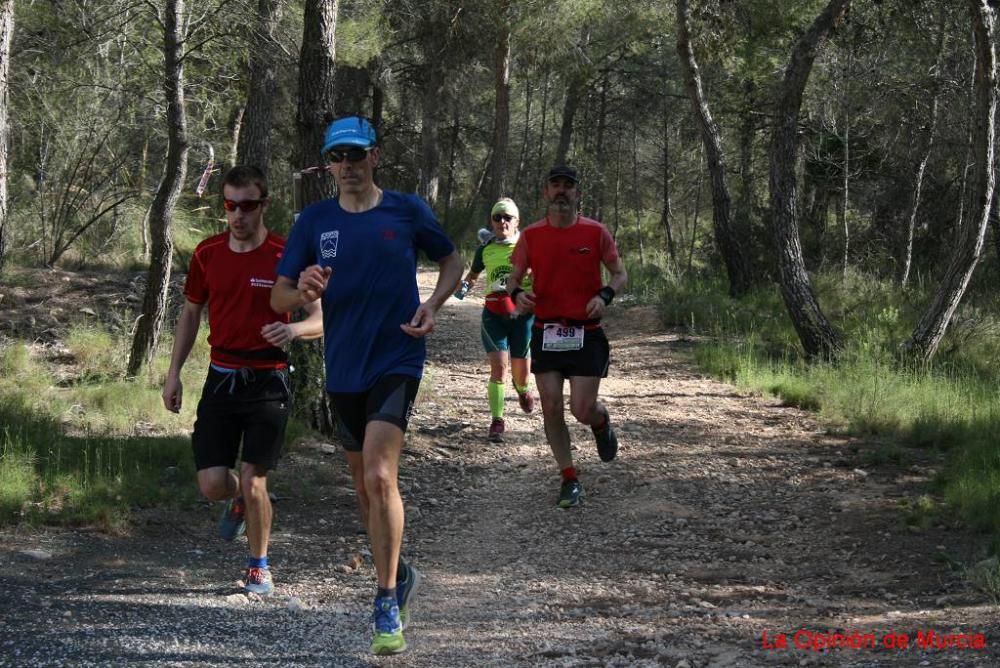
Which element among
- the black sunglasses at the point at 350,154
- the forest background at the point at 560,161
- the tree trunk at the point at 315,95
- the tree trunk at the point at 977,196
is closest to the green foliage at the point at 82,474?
the forest background at the point at 560,161

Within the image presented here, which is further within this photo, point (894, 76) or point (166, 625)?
point (894, 76)

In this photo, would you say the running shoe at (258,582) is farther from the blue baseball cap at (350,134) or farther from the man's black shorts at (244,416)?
the blue baseball cap at (350,134)

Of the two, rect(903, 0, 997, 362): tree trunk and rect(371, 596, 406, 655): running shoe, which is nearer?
rect(371, 596, 406, 655): running shoe

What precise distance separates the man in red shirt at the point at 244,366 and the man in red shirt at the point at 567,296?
2242mm

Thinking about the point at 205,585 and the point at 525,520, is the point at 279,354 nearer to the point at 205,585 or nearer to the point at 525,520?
the point at 205,585

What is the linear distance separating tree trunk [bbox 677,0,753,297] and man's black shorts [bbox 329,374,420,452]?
1423 centimetres

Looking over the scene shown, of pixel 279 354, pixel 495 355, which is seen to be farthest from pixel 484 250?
pixel 279 354

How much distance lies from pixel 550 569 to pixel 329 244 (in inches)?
97.2

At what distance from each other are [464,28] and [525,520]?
2072cm

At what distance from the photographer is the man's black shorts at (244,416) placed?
544 cm

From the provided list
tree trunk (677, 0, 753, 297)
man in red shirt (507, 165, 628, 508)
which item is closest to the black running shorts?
man in red shirt (507, 165, 628, 508)

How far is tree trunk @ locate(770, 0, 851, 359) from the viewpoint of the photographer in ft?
42.1

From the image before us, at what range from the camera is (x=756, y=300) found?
1759 cm

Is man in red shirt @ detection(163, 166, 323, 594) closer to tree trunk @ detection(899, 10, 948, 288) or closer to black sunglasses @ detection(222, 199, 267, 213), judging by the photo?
black sunglasses @ detection(222, 199, 267, 213)
